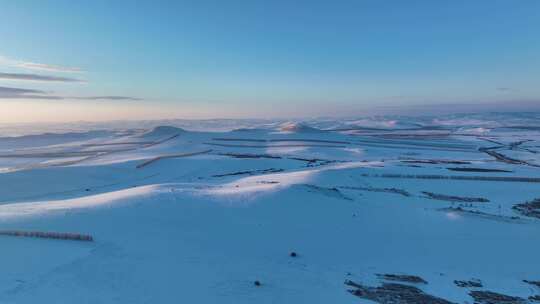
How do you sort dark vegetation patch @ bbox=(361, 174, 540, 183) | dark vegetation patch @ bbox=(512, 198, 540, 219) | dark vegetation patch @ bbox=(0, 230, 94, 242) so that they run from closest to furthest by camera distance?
dark vegetation patch @ bbox=(0, 230, 94, 242), dark vegetation patch @ bbox=(512, 198, 540, 219), dark vegetation patch @ bbox=(361, 174, 540, 183)

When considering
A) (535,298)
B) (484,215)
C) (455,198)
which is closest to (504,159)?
(455,198)

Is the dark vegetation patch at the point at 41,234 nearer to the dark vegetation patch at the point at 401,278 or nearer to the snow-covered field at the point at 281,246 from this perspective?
the snow-covered field at the point at 281,246

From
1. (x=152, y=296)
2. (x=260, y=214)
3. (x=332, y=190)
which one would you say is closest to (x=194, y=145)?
(x=332, y=190)

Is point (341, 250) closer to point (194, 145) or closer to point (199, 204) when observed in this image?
point (199, 204)

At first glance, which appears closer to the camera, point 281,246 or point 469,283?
point 469,283

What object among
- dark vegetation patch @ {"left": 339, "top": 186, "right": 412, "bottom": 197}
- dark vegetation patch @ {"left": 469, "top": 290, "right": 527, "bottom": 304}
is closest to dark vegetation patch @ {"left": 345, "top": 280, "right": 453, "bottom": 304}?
dark vegetation patch @ {"left": 469, "top": 290, "right": 527, "bottom": 304}

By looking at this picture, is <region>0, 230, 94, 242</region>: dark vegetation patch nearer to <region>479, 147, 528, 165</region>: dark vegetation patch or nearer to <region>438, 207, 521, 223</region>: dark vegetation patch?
<region>438, 207, 521, 223</region>: dark vegetation patch

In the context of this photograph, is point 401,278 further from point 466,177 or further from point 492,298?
point 466,177
